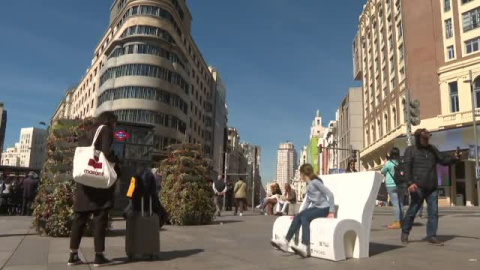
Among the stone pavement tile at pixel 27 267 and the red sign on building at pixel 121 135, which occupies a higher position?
the red sign on building at pixel 121 135

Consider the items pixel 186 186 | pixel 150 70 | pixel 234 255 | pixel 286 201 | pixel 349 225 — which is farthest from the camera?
pixel 150 70

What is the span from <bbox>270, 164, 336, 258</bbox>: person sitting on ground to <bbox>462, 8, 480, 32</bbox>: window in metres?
37.1

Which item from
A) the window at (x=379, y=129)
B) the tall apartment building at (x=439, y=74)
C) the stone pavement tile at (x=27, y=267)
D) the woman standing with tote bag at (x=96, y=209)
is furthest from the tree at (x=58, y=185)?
the window at (x=379, y=129)

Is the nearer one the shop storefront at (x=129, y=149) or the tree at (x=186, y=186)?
the tree at (x=186, y=186)

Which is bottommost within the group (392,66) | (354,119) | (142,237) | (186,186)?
(142,237)

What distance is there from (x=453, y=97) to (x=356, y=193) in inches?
1456

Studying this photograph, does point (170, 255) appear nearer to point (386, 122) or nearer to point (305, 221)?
point (305, 221)

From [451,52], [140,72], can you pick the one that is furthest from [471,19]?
[140,72]

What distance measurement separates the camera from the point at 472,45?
37594 millimetres

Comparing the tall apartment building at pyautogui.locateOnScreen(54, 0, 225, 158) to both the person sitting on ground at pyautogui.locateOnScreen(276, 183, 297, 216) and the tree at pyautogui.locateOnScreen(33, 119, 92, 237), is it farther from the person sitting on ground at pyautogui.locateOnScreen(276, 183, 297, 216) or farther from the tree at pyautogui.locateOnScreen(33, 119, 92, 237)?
the tree at pyautogui.locateOnScreen(33, 119, 92, 237)

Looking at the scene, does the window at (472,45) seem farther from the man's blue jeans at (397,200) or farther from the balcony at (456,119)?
the man's blue jeans at (397,200)

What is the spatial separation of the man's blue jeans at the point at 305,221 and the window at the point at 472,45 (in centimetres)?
3705

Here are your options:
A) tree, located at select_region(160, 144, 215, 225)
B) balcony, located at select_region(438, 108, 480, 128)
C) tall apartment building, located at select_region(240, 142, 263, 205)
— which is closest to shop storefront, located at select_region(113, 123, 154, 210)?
tree, located at select_region(160, 144, 215, 225)

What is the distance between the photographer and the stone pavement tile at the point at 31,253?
5715 mm
